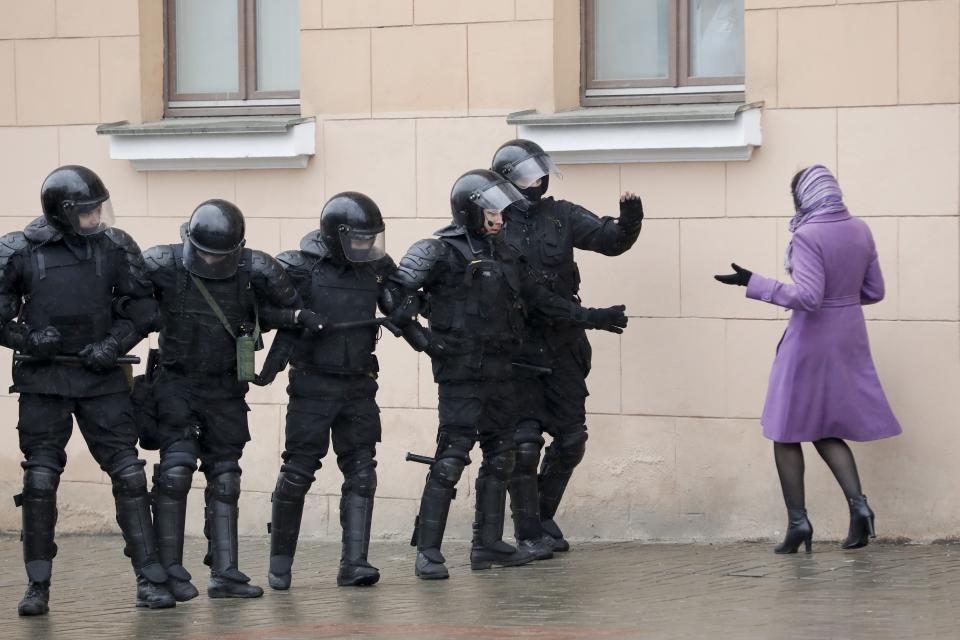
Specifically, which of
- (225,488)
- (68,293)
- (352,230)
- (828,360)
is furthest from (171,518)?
(828,360)

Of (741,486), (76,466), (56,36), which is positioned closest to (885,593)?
(741,486)

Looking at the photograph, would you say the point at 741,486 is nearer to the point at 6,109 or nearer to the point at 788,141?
the point at 788,141

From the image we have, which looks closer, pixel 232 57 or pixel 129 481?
pixel 129 481

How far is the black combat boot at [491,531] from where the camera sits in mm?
8297

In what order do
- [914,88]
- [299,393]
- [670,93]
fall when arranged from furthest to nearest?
[670,93], [914,88], [299,393]

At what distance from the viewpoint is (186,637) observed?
21.7 feet

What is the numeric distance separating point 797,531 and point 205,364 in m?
2.86

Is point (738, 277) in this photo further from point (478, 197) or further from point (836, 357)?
point (478, 197)

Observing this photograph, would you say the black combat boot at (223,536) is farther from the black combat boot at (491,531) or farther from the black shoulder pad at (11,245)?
the black shoulder pad at (11,245)

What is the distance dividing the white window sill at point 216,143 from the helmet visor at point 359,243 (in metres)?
1.93

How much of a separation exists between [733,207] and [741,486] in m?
1.40

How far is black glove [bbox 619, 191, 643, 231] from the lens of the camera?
838cm

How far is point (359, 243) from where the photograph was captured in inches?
304

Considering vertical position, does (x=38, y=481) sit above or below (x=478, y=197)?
below
